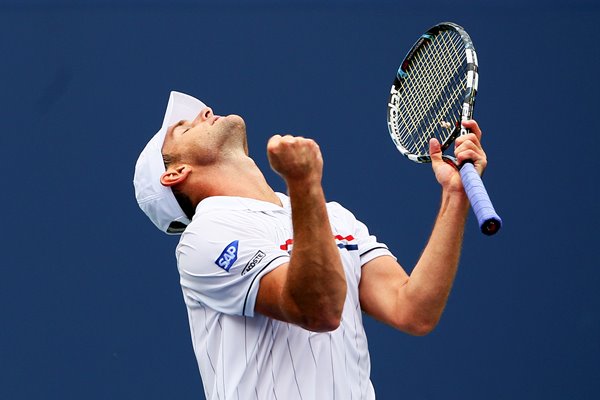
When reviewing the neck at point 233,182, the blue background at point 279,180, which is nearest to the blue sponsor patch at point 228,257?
the neck at point 233,182

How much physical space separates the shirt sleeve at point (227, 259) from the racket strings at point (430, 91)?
0.71m

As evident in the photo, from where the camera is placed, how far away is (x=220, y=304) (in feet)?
9.21

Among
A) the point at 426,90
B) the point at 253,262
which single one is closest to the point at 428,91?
the point at 426,90

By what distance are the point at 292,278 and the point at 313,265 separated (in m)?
0.07

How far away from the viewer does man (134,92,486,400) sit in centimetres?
252

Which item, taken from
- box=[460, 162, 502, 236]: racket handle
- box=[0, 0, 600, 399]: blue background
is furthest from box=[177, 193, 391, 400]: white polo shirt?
box=[0, 0, 600, 399]: blue background

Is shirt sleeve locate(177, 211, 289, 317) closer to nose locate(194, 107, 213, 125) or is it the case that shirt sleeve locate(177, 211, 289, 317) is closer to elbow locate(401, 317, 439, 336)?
elbow locate(401, 317, 439, 336)

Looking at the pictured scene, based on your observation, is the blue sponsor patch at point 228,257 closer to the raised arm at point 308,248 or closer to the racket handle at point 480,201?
the raised arm at point 308,248

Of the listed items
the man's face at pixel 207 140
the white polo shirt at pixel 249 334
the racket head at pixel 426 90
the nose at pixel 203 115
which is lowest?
the white polo shirt at pixel 249 334

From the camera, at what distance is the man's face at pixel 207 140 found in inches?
127

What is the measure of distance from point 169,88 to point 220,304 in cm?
209

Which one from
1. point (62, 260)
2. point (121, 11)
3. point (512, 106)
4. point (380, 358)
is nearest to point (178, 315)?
point (62, 260)

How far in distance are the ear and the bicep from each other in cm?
57

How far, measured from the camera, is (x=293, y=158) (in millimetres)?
2449
